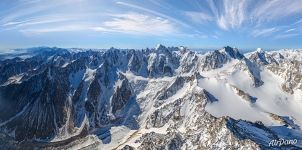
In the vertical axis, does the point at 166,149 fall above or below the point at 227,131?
below

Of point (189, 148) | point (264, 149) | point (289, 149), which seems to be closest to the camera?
point (264, 149)

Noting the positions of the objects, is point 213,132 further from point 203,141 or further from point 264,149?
point 264,149

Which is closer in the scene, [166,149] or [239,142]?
[239,142]

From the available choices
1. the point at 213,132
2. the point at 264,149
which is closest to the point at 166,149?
the point at 213,132

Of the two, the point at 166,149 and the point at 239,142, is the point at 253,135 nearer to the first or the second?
the point at 239,142

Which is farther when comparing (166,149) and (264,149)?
(166,149)

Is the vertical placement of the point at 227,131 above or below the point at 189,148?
above

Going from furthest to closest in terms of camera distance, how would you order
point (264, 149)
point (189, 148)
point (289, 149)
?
point (189, 148) → point (289, 149) → point (264, 149)

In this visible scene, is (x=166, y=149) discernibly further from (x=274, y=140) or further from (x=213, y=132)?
(x=274, y=140)
